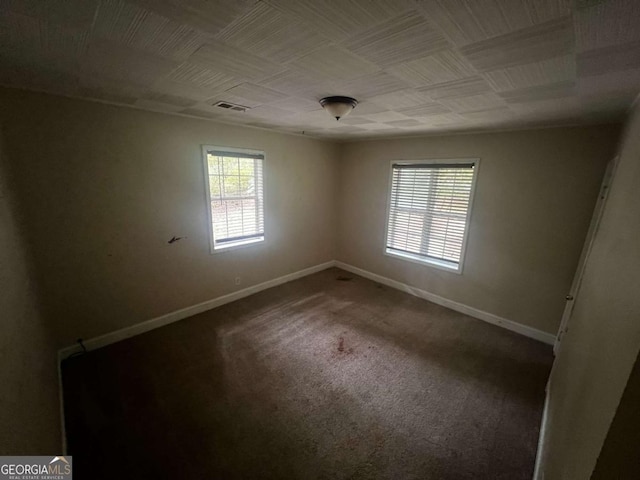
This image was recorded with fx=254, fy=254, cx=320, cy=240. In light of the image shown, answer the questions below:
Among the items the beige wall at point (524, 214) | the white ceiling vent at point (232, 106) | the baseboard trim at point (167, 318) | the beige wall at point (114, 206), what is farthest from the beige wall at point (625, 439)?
the baseboard trim at point (167, 318)

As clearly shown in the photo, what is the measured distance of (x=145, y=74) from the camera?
1.59 metres

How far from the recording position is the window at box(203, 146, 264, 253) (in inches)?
124

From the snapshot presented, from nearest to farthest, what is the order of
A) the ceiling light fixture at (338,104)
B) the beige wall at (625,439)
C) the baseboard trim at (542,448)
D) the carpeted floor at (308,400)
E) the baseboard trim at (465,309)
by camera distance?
the beige wall at (625,439)
the baseboard trim at (542,448)
the carpeted floor at (308,400)
the ceiling light fixture at (338,104)
the baseboard trim at (465,309)

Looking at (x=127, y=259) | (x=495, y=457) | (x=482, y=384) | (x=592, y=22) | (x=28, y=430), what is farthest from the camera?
(x=127, y=259)

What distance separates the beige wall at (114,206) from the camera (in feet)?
6.84

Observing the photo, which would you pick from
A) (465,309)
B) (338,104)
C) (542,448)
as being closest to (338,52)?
(338,104)

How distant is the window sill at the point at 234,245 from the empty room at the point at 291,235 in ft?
0.13

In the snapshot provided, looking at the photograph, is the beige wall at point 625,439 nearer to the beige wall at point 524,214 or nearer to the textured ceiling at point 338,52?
the textured ceiling at point 338,52

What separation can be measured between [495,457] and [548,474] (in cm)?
49

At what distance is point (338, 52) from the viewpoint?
1246mm

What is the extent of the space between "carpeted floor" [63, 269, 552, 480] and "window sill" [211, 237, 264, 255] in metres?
0.85

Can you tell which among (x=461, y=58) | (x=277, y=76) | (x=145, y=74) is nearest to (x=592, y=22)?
(x=461, y=58)

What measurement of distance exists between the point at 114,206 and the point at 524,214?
14.3ft

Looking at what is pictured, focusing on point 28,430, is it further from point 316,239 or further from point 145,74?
point 316,239
